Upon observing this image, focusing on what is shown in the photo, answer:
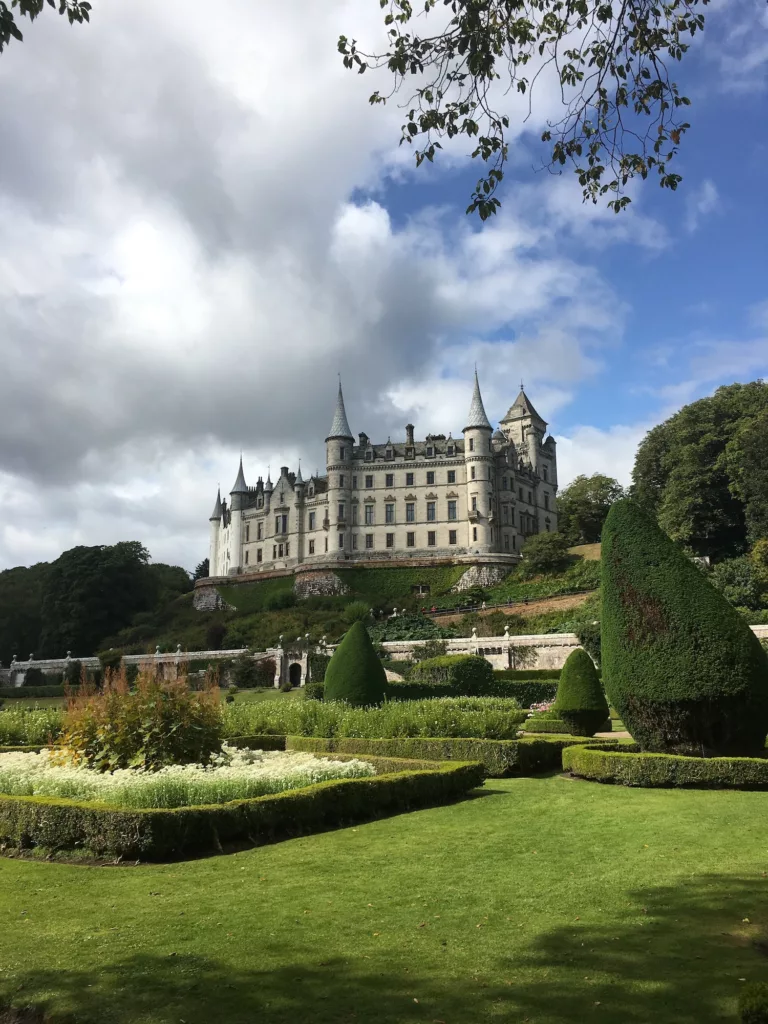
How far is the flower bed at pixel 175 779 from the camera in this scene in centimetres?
994

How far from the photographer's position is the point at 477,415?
251ft

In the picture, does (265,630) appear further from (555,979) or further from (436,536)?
(555,979)

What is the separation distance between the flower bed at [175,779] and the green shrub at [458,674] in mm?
18917

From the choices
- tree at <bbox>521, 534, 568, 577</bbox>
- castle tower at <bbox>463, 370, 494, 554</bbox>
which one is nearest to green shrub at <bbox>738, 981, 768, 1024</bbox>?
tree at <bbox>521, 534, 568, 577</bbox>

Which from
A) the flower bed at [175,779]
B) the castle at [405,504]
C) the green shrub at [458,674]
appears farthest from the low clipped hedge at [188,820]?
the castle at [405,504]

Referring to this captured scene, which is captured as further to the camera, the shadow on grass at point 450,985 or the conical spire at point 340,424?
the conical spire at point 340,424

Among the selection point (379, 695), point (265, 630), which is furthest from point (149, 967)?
point (265, 630)

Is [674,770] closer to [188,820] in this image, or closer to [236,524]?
[188,820]

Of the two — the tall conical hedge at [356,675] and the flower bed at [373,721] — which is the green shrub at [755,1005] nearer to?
the flower bed at [373,721]

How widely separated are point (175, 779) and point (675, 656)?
8004 millimetres

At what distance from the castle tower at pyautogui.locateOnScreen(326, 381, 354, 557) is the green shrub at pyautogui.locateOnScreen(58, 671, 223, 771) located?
204 feet

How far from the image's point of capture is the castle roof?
86000 mm

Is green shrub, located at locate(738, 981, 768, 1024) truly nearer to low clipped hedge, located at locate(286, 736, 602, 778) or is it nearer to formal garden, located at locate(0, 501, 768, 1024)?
formal garden, located at locate(0, 501, 768, 1024)

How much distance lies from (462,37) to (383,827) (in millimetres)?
8926
